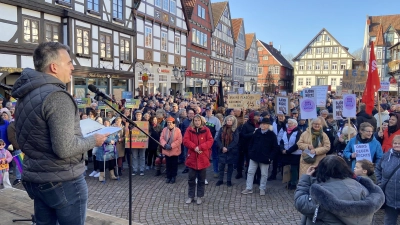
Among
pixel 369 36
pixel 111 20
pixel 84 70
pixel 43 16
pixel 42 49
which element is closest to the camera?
pixel 42 49

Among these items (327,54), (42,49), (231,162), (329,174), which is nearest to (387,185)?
(329,174)

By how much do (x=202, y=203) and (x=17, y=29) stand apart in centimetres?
1390

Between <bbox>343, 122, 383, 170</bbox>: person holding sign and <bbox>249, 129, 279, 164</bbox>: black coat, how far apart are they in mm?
1661

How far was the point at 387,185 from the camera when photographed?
4.77m

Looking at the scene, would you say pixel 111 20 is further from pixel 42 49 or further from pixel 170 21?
pixel 42 49

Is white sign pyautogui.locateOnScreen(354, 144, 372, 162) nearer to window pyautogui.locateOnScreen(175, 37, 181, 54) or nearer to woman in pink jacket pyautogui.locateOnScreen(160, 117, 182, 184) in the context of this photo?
woman in pink jacket pyautogui.locateOnScreen(160, 117, 182, 184)

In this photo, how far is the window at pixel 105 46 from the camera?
69.5 ft

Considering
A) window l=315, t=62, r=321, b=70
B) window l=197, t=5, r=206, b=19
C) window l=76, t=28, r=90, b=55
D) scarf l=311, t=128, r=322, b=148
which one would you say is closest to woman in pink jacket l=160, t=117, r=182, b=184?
scarf l=311, t=128, r=322, b=148

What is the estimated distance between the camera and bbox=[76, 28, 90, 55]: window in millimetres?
18906

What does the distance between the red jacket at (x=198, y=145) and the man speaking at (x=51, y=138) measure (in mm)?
4345

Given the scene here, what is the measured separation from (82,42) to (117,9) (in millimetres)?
4604

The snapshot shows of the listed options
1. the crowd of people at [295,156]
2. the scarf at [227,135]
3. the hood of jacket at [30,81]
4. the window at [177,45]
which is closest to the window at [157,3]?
the window at [177,45]

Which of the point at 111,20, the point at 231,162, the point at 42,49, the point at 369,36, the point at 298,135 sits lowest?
the point at 231,162

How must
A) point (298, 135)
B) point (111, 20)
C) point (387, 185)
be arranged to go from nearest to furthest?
point (387, 185), point (298, 135), point (111, 20)
